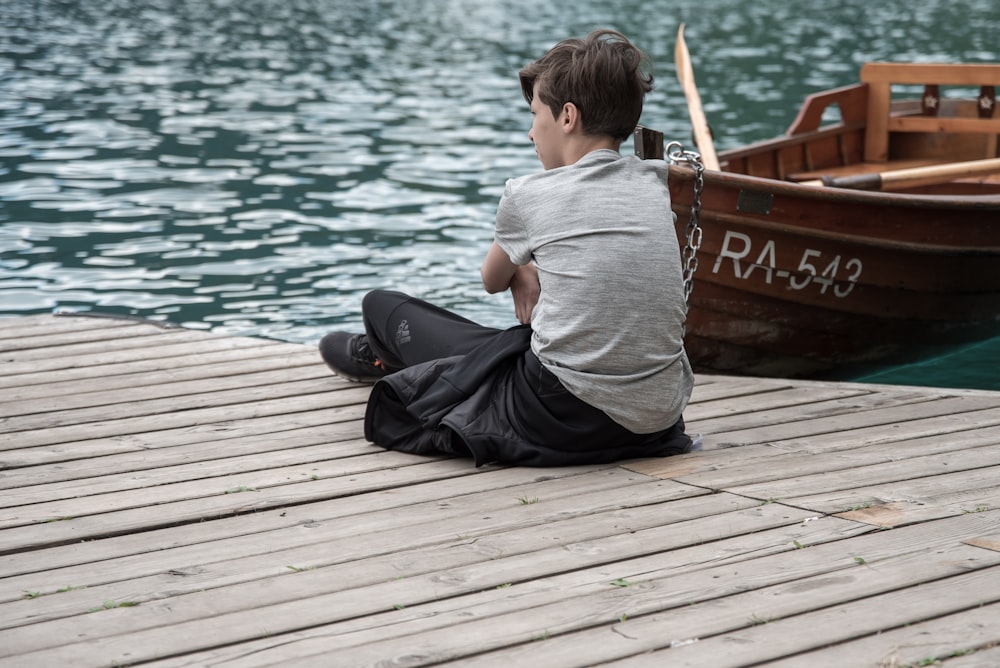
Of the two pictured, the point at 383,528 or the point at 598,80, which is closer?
the point at 383,528

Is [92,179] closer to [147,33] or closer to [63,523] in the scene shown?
[63,523]

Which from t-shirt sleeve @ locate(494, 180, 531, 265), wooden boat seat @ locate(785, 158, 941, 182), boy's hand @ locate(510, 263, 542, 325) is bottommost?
wooden boat seat @ locate(785, 158, 941, 182)

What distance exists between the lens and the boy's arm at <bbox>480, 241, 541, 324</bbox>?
3.49 metres

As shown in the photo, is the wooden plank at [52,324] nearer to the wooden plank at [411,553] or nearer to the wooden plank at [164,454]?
the wooden plank at [164,454]

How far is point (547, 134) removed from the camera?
10.8 ft

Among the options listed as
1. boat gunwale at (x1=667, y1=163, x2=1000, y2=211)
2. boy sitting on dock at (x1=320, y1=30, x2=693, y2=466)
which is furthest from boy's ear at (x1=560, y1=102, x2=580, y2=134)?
boat gunwale at (x1=667, y1=163, x2=1000, y2=211)

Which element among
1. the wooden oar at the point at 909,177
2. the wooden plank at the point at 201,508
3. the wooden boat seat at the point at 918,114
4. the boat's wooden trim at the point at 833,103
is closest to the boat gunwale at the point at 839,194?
the wooden oar at the point at 909,177

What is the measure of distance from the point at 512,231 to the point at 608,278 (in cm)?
35

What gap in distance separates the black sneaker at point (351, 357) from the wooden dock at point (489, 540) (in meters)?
0.09

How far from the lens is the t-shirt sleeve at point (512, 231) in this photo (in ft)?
10.9

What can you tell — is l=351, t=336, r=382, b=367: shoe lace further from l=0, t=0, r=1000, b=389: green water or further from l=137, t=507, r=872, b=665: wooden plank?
l=0, t=0, r=1000, b=389: green water

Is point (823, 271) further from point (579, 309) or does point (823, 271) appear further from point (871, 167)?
point (871, 167)

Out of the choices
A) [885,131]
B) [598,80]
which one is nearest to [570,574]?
[598,80]

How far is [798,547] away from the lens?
9.12ft
